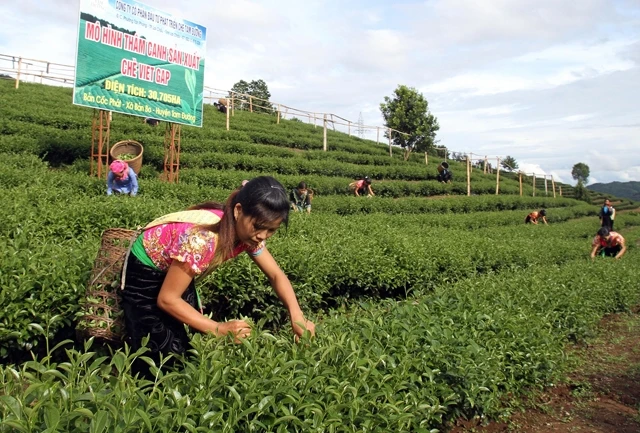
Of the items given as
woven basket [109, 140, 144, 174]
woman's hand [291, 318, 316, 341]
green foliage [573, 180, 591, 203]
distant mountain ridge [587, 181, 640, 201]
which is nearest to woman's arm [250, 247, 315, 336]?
woman's hand [291, 318, 316, 341]

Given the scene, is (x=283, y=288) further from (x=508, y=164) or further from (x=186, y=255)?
(x=508, y=164)

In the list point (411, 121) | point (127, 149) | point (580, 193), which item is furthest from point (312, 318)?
point (580, 193)

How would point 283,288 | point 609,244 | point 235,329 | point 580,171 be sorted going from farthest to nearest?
point 580,171 < point 609,244 < point 283,288 < point 235,329

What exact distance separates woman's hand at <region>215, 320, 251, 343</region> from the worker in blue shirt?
23.4ft

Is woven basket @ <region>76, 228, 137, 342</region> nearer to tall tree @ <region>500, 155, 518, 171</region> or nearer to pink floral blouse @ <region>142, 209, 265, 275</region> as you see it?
pink floral blouse @ <region>142, 209, 265, 275</region>

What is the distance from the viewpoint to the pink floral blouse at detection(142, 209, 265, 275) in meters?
2.14

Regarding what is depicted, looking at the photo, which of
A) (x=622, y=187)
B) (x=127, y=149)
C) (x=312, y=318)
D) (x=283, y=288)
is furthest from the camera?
(x=622, y=187)

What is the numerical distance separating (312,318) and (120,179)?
18.2ft

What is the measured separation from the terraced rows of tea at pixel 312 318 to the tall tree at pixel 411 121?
63.3ft

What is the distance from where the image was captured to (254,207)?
85.2 inches

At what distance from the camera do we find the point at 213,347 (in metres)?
2.23

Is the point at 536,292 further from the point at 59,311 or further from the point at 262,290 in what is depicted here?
the point at 59,311

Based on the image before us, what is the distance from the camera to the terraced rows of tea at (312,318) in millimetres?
1795

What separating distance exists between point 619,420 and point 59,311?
426cm
